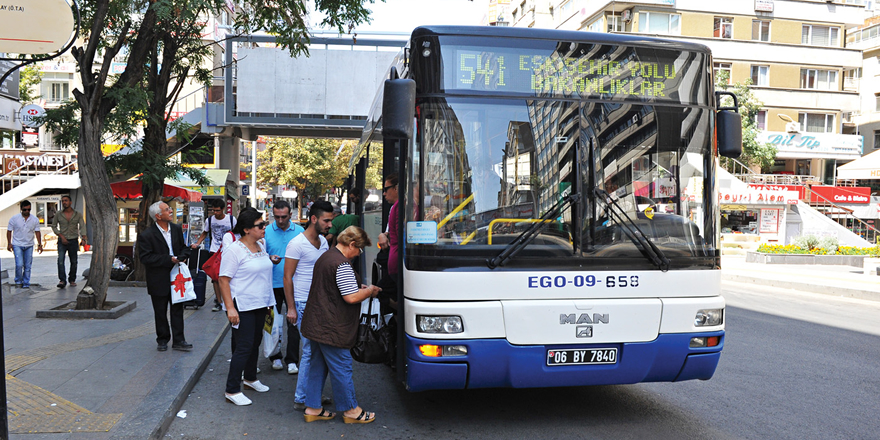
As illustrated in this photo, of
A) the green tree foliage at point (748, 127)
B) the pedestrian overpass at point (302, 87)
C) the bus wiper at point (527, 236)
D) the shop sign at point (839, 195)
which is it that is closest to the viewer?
the bus wiper at point (527, 236)

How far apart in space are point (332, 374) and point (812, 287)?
13.9 metres

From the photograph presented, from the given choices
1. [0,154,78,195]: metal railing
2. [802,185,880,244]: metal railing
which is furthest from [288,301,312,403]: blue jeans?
[802,185,880,244]: metal railing

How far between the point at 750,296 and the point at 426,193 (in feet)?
39.0

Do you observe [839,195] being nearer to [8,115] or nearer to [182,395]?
[8,115]

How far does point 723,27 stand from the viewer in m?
43.5

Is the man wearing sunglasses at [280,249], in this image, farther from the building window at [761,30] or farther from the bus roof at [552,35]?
the building window at [761,30]

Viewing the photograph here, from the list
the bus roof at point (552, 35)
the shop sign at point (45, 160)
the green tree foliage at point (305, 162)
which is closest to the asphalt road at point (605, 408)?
the bus roof at point (552, 35)

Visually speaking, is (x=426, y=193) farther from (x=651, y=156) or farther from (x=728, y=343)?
(x=728, y=343)

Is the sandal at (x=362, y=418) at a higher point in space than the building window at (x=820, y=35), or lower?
lower

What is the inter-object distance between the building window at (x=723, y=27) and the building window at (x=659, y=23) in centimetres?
279

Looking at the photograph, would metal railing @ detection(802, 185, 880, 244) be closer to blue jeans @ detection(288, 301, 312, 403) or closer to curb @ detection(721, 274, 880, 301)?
curb @ detection(721, 274, 880, 301)

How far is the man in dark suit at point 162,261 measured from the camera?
7398 mm

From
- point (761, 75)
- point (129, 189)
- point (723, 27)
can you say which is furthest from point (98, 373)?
point (761, 75)

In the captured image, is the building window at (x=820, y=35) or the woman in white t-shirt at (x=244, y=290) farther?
the building window at (x=820, y=35)
